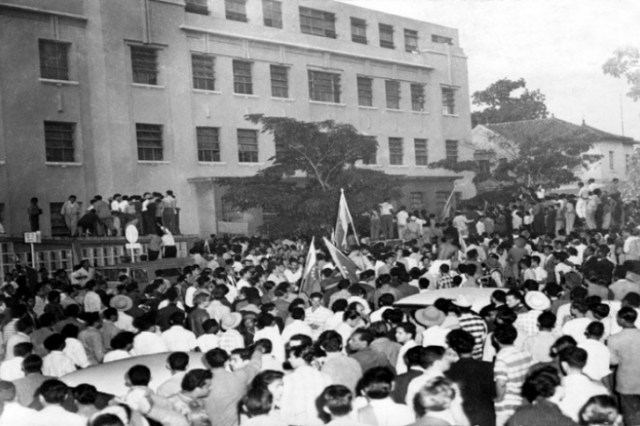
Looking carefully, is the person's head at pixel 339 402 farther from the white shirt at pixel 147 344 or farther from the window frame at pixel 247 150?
the window frame at pixel 247 150

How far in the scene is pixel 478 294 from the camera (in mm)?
10070

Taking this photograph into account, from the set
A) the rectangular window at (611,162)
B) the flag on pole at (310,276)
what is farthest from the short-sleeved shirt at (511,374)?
the rectangular window at (611,162)

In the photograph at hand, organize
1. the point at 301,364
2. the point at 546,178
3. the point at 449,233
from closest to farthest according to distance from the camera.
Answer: the point at 301,364 → the point at 449,233 → the point at 546,178

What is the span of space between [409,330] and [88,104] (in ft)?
65.0

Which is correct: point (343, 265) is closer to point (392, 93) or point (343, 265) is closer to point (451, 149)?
point (392, 93)

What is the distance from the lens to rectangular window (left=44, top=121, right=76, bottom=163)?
2362 cm

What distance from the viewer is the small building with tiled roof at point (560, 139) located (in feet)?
96.1

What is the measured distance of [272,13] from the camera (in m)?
30.0

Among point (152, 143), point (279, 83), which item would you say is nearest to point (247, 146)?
point (279, 83)

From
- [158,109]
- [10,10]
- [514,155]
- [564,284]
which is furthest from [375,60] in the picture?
[564,284]

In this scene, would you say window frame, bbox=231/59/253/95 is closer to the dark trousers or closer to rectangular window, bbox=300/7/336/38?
rectangular window, bbox=300/7/336/38

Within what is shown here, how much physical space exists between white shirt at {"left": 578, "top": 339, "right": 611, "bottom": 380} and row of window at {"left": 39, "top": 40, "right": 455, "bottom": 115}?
21119 millimetres

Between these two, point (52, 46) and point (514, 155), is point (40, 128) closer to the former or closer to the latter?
point (52, 46)

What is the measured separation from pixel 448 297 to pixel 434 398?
503 centimetres
